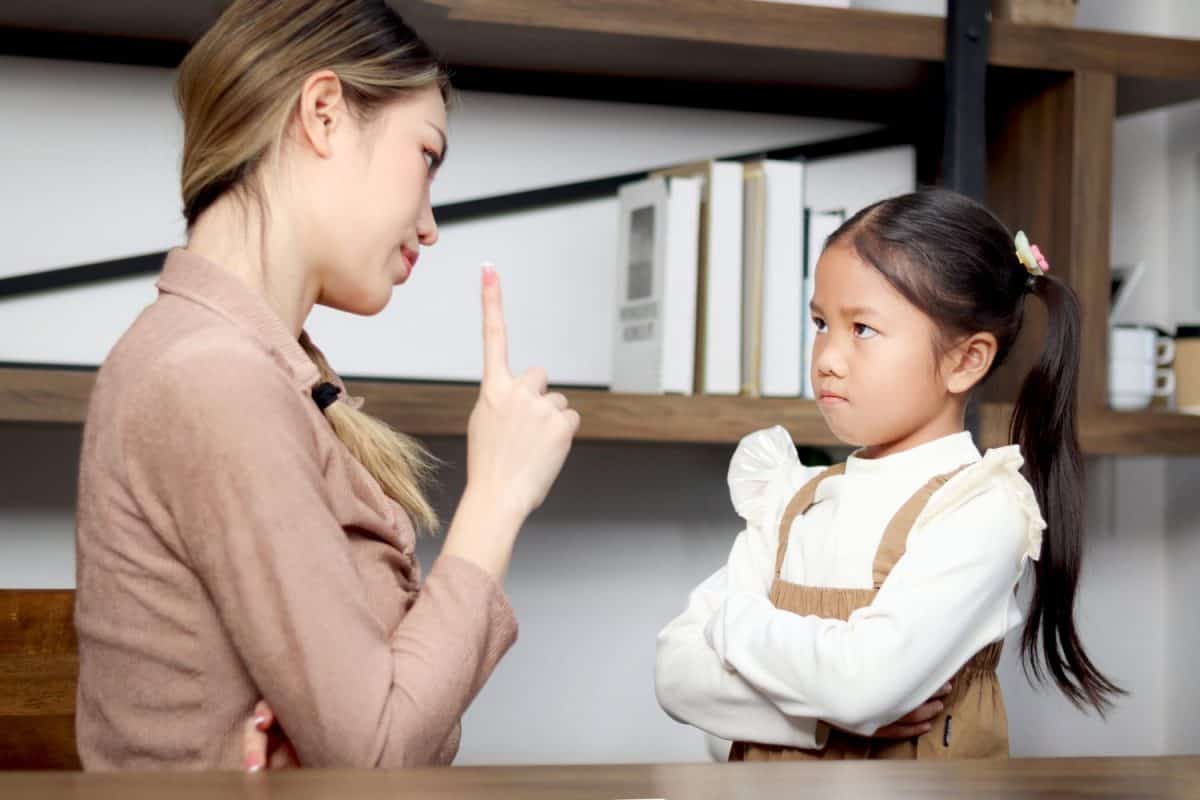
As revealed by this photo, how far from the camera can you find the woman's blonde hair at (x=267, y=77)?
3.39ft

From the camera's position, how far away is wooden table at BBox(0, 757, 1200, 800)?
0.60m

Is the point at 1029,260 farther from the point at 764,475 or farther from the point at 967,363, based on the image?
the point at 764,475

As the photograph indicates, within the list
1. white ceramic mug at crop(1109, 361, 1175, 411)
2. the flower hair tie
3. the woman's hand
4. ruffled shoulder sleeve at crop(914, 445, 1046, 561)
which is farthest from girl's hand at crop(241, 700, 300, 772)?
white ceramic mug at crop(1109, 361, 1175, 411)

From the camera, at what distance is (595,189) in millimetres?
2080

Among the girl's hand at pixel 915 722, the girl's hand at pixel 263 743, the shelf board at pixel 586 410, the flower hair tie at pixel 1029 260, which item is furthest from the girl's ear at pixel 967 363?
the girl's hand at pixel 263 743

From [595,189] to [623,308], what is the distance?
0.88ft

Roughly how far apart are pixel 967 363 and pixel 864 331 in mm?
117

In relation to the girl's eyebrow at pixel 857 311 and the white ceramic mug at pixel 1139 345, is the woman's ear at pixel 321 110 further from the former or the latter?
the white ceramic mug at pixel 1139 345

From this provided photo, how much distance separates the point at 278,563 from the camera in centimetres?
84

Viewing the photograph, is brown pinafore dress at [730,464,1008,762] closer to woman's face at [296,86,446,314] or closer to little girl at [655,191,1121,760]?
little girl at [655,191,1121,760]

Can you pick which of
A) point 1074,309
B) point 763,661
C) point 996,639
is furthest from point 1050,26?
point 763,661

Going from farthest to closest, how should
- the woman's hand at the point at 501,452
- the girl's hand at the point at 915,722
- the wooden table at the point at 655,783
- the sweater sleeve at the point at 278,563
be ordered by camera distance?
the girl's hand at the point at 915,722 < the woman's hand at the point at 501,452 < the sweater sleeve at the point at 278,563 < the wooden table at the point at 655,783

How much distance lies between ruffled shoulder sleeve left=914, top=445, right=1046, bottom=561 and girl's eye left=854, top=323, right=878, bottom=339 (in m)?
0.16

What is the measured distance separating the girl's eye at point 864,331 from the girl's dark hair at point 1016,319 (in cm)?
5
